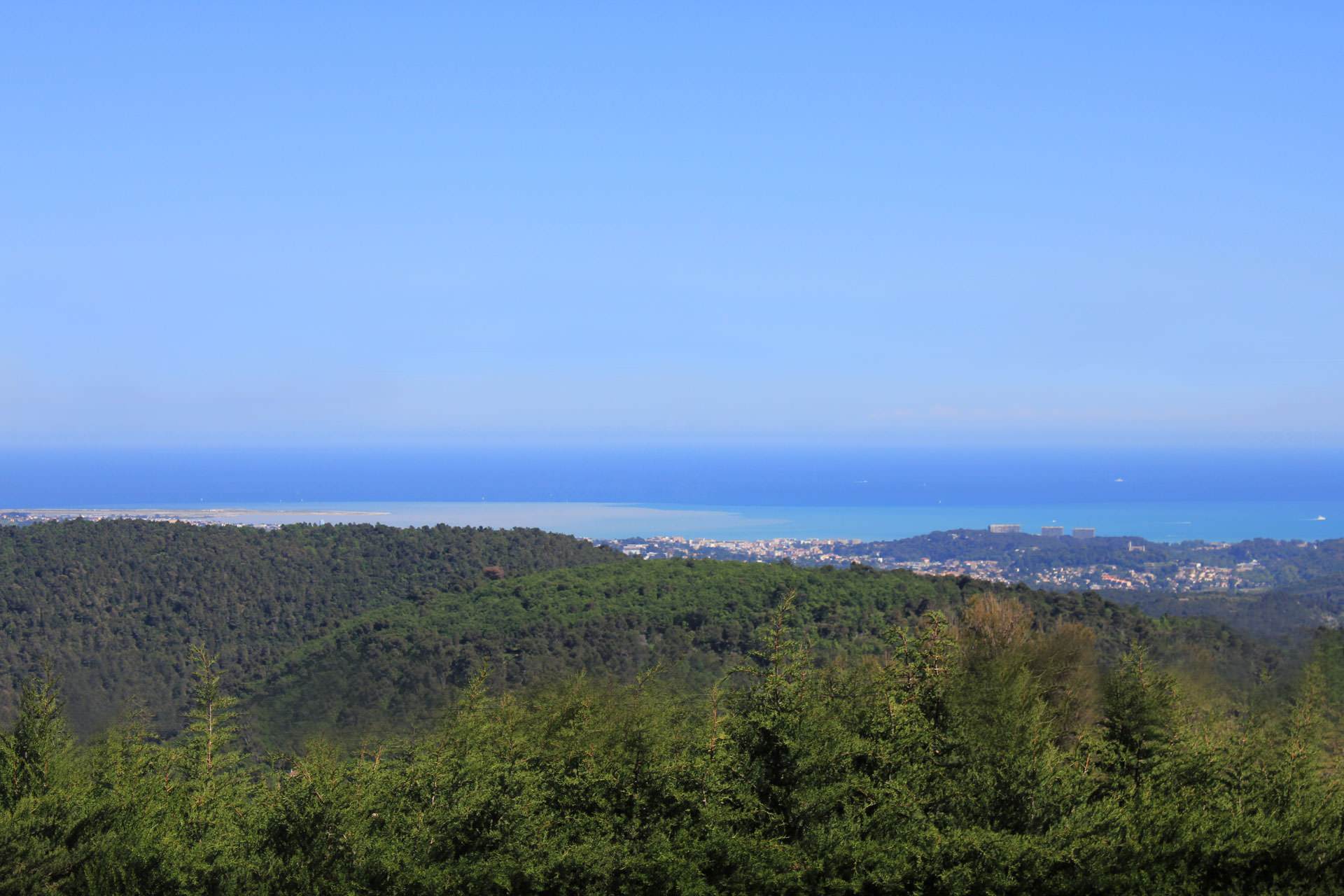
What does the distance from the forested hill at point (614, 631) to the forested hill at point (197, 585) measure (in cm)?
403

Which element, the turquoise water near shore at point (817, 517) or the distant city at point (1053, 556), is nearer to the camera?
the distant city at point (1053, 556)

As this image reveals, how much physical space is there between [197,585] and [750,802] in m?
43.4

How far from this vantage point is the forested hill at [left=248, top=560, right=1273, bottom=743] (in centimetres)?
3456

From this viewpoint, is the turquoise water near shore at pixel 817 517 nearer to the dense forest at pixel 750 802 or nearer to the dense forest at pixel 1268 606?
the dense forest at pixel 1268 606

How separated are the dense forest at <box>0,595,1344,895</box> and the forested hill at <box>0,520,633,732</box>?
82.9 feet

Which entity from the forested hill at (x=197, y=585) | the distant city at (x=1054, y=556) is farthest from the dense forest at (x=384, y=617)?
the distant city at (x=1054, y=556)

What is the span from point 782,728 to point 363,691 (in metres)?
27.8

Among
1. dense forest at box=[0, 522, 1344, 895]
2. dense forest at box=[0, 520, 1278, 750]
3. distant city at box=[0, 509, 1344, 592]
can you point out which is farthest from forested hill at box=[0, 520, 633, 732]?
dense forest at box=[0, 522, 1344, 895]

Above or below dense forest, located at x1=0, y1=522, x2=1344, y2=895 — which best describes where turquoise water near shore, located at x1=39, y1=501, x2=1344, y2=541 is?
above

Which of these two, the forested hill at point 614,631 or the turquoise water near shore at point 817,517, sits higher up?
the turquoise water near shore at point 817,517

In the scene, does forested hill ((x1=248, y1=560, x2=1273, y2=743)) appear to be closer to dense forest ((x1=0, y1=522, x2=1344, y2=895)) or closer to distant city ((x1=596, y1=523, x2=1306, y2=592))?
dense forest ((x1=0, y1=522, x2=1344, y2=895))

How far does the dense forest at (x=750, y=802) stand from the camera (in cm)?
1186

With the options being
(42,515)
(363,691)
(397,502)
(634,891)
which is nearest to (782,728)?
(634,891)

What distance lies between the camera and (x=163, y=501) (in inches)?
4508
